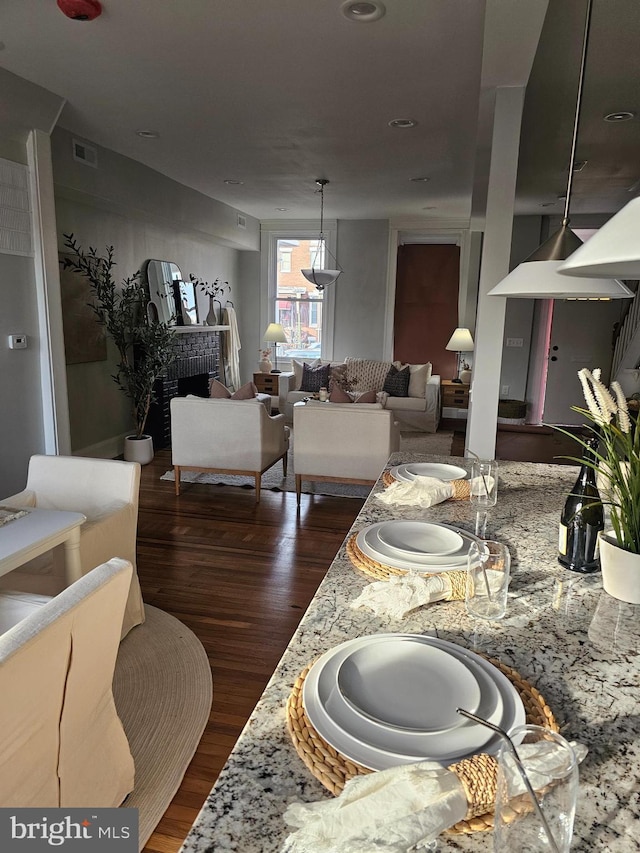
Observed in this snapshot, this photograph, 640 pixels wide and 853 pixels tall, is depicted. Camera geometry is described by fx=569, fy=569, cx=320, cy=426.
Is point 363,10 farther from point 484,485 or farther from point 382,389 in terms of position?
point 382,389

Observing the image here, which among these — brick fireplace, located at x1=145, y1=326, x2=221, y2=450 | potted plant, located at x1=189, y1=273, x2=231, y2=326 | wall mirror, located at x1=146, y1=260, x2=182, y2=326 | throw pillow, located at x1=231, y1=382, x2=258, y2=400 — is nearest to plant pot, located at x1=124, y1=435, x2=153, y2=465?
brick fireplace, located at x1=145, y1=326, x2=221, y2=450

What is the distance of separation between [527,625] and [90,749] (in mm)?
1144

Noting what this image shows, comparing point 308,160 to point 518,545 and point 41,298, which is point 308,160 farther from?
point 518,545

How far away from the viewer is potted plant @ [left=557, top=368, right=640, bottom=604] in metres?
1.04

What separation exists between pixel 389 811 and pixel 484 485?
43.4 inches

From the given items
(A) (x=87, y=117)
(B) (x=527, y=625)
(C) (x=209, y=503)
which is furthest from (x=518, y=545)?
(A) (x=87, y=117)

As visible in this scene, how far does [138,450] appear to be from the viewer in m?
5.25

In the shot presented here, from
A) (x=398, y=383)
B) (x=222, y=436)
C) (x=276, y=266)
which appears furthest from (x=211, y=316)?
(x=222, y=436)

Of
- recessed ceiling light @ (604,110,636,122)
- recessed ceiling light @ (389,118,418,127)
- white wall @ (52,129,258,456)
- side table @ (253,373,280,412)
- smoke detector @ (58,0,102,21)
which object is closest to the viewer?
smoke detector @ (58,0,102,21)

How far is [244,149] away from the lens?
464 centimetres

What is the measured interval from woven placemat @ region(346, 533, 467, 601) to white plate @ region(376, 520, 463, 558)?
6 centimetres

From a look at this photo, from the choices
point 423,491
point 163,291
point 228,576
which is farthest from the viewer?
point 163,291

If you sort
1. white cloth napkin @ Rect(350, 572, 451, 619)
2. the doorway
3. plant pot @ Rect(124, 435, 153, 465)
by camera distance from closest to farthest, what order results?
white cloth napkin @ Rect(350, 572, 451, 619) → plant pot @ Rect(124, 435, 153, 465) → the doorway

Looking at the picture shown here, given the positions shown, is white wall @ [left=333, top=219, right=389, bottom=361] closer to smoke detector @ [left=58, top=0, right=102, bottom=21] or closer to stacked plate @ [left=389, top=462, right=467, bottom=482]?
smoke detector @ [left=58, top=0, right=102, bottom=21]
